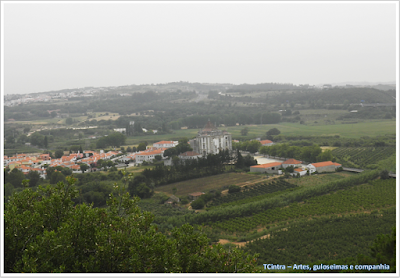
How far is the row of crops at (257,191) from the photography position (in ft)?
65.8

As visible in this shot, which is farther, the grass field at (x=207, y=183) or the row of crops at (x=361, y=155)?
the row of crops at (x=361, y=155)

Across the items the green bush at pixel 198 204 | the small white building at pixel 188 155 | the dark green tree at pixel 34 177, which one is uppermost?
the dark green tree at pixel 34 177

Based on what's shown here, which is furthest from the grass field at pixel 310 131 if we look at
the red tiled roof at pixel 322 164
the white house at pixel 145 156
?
the red tiled roof at pixel 322 164

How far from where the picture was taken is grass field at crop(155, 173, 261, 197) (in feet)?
73.8

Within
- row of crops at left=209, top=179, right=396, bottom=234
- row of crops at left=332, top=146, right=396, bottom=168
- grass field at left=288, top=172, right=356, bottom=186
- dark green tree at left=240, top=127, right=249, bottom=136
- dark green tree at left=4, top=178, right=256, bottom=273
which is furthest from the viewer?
dark green tree at left=240, top=127, right=249, bottom=136

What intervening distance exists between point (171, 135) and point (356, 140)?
22.8 metres

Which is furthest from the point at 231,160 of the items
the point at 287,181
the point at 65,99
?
the point at 65,99

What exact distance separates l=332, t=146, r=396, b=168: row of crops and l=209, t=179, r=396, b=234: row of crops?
295 inches

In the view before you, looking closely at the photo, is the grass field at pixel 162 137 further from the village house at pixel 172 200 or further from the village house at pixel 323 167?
the village house at pixel 172 200

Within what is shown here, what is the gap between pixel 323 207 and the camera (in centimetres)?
1748

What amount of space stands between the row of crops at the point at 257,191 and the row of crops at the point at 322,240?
5.55m

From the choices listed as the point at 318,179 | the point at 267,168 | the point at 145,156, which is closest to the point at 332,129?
the point at 267,168

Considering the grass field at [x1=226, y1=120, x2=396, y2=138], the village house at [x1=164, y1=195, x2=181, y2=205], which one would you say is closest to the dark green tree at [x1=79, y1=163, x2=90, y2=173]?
the village house at [x1=164, y1=195, x2=181, y2=205]

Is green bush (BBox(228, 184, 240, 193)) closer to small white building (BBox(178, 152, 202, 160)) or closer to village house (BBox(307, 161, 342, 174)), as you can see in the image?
village house (BBox(307, 161, 342, 174))
